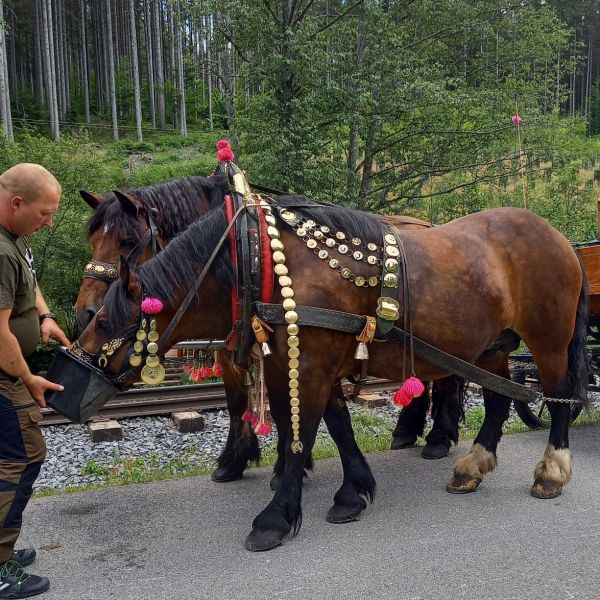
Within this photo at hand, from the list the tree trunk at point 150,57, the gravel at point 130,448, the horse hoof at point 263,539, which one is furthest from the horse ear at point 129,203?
the tree trunk at point 150,57

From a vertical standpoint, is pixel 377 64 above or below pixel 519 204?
above

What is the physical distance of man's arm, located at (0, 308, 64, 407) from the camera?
7.74 feet

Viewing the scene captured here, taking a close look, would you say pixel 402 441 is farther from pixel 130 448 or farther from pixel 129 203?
pixel 129 203

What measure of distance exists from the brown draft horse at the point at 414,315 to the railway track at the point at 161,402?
8.98 ft

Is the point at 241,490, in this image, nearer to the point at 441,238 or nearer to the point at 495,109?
the point at 441,238

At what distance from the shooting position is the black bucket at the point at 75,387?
283 centimetres

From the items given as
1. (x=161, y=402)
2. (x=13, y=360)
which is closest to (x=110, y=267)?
(x=13, y=360)

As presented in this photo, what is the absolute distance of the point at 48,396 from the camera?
285 cm

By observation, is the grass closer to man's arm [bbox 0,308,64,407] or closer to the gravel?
the gravel

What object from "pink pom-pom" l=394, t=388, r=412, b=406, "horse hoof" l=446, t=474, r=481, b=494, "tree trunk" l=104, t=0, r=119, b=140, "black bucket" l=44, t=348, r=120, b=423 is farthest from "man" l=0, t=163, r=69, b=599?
"tree trunk" l=104, t=0, r=119, b=140

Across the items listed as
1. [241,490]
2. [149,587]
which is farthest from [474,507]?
[149,587]

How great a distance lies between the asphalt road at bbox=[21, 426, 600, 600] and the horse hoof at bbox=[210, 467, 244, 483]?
6 centimetres

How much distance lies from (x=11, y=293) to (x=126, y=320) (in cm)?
61

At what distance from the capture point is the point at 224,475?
3.89 meters
